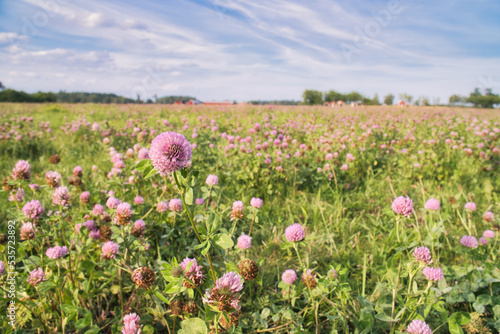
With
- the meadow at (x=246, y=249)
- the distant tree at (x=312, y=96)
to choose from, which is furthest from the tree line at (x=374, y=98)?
the meadow at (x=246, y=249)

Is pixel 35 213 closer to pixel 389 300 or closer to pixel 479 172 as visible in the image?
pixel 389 300

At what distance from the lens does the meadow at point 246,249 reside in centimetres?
131

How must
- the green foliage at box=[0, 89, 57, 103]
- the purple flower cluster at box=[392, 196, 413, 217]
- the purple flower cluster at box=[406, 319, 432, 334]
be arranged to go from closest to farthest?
the purple flower cluster at box=[406, 319, 432, 334] → the purple flower cluster at box=[392, 196, 413, 217] → the green foliage at box=[0, 89, 57, 103]

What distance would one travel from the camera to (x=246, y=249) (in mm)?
1675

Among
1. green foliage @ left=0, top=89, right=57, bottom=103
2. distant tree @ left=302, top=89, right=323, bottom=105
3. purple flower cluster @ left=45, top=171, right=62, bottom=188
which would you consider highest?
distant tree @ left=302, top=89, right=323, bottom=105

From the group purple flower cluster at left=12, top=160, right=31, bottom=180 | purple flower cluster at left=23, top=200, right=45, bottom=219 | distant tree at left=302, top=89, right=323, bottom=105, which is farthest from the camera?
distant tree at left=302, top=89, right=323, bottom=105

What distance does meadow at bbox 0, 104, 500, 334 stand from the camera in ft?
4.29

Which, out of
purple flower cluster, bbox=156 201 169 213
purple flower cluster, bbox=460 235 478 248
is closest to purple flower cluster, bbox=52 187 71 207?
purple flower cluster, bbox=156 201 169 213

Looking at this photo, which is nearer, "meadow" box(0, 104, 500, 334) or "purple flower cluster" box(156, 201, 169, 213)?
"meadow" box(0, 104, 500, 334)

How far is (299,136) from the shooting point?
5914 mm

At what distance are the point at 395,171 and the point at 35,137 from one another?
6.61 m

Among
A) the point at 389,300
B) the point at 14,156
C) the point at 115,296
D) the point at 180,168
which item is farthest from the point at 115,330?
the point at 14,156

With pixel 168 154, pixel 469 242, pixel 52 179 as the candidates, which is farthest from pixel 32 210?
pixel 469 242

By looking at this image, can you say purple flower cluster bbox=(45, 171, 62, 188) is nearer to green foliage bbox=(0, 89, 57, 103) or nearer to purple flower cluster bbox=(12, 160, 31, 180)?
purple flower cluster bbox=(12, 160, 31, 180)
